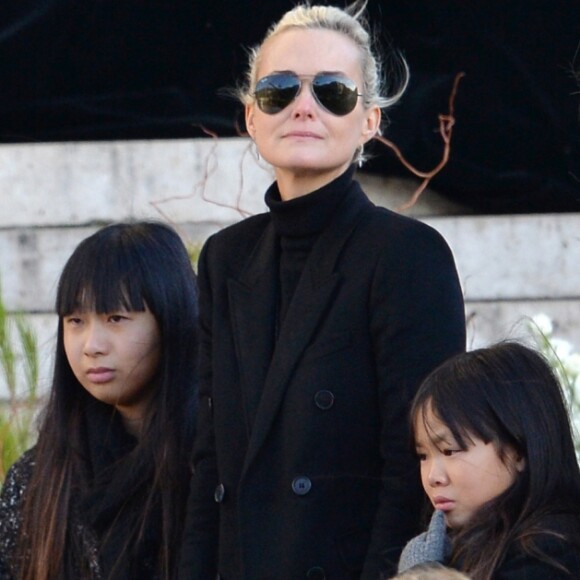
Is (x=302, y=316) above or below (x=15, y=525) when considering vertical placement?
above

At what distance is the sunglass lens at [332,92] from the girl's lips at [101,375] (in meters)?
0.81

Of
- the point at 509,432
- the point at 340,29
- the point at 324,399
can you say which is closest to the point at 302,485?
the point at 324,399

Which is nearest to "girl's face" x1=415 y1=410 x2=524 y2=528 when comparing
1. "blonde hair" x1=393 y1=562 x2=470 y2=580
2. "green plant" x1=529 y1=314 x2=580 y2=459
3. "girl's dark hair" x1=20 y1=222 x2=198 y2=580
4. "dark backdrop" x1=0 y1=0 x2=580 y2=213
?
"blonde hair" x1=393 y1=562 x2=470 y2=580

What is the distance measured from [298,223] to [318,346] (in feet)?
0.77

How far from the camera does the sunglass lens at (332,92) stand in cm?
291

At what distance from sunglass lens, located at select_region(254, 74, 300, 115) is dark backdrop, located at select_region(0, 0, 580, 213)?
3173 millimetres

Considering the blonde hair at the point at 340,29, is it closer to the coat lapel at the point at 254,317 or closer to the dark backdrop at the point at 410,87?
the coat lapel at the point at 254,317

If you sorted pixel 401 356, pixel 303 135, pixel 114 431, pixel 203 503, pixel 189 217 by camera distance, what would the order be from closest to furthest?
1. pixel 401 356
2. pixel 303 135
3. pixel 203 503
4. pixel 114 431
5. pixel 189 217

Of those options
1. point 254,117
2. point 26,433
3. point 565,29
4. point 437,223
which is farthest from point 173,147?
point 254,117

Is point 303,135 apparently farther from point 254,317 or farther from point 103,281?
point 103,281

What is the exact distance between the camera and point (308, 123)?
289cm

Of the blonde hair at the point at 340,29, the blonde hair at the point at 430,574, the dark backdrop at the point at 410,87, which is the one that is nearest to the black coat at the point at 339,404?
the blonde hair at the point at 340,29

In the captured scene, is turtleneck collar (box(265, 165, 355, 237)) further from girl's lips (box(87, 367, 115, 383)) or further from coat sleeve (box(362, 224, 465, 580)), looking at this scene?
girl's lips (box(87, 367, 115, 383))

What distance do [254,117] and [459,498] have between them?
81 cm
